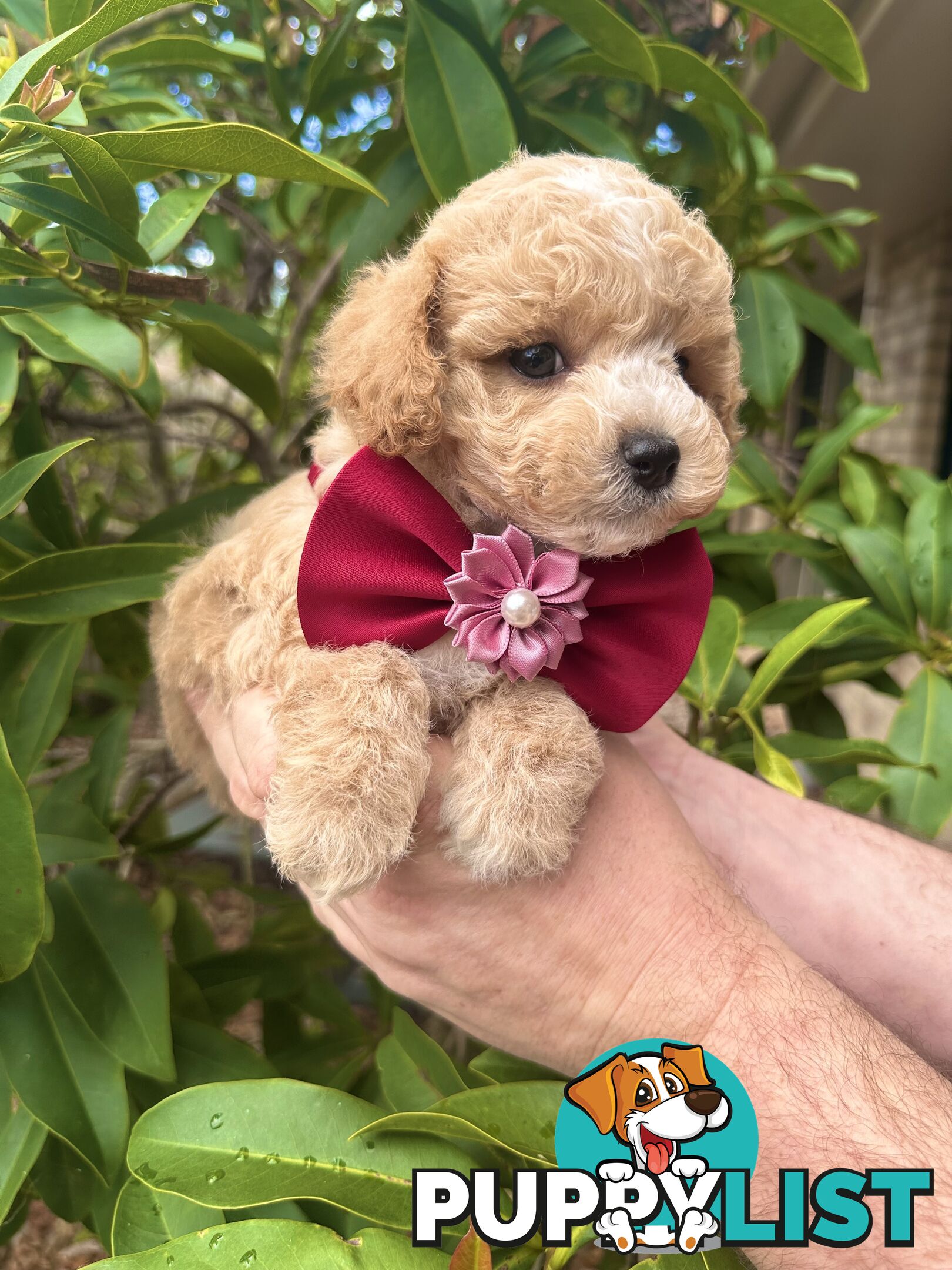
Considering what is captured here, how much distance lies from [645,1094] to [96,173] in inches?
42.3

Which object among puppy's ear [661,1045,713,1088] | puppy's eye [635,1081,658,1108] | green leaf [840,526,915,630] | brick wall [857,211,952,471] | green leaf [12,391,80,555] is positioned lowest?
brick wall [857,211,952,471]

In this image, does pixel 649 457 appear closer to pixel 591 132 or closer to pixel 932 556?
pixel 591 132

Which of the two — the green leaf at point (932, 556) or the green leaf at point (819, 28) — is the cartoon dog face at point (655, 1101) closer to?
the green leaf at point (932, 556)

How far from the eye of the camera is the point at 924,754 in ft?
4.57

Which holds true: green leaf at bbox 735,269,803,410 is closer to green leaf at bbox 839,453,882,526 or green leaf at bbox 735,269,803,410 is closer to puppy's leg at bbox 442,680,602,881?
green leaf at bbox 839,453,882,526

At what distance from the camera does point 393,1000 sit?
1762 mm

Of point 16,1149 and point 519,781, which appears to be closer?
point 519,781

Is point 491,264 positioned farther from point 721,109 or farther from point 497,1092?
point 721,109

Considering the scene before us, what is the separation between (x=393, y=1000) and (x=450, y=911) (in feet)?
3.47

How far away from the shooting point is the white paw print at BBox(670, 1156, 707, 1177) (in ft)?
2.45

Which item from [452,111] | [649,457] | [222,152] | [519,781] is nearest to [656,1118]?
[519,781]

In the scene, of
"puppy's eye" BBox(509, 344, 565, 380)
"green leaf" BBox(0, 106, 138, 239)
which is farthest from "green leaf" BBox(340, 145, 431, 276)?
"puppy's eye" BBox(509, 344, 565, 380)

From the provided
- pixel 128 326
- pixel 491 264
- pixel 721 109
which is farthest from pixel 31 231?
pixel 721 109

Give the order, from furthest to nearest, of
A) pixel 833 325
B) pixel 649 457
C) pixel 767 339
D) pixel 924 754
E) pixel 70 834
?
pixel 833 325, pixel 767 339, pixel 924 754, pixel 70 834, pixel 649 457
